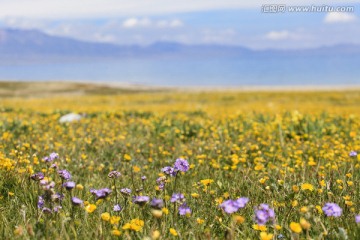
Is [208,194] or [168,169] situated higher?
[168,169]

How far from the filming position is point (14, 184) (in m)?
4.86

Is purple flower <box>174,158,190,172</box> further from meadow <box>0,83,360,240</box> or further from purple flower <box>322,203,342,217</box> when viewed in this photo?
purple flower <box>322,203,342,217</box>

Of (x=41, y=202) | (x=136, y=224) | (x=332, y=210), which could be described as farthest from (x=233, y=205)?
(x=41, y=202)

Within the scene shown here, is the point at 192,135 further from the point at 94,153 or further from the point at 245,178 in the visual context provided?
the point at 245,178

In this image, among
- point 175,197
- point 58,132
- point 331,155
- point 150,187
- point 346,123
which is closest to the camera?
point 175,197

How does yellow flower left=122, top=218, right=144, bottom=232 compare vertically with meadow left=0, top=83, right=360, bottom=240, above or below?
above

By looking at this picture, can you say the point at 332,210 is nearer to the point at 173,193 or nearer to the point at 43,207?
the point at 173,193

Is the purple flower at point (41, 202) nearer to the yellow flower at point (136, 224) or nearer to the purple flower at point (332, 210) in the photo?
the yellow flower at point (136, 224)

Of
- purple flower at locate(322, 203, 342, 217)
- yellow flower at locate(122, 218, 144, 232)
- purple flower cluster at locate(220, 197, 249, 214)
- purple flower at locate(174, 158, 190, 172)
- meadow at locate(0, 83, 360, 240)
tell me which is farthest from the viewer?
purple flower at locate(174, 158, 190, 172)

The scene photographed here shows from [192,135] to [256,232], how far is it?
7.55 meters

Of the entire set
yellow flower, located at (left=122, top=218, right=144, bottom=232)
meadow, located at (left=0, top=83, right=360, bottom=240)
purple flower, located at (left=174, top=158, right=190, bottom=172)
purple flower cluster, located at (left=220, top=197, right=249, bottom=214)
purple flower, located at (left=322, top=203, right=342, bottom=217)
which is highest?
purple flower, located at (left=174, top=158, right=190, bottom=172)

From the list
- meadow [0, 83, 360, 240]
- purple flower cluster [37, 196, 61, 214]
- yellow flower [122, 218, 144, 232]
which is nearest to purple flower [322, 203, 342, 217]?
meadow [0, 83, 360, 240]

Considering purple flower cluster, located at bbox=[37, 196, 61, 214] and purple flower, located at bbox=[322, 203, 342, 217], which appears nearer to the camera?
purple flower, located at bbox=[322, 203, 342, 217]

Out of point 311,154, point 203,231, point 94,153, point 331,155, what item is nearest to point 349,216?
point 203,231
